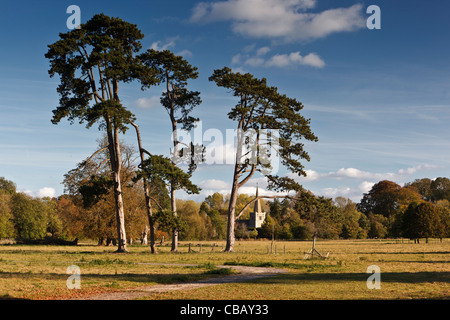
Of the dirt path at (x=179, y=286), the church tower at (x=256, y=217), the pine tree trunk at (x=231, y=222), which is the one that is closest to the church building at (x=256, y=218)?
the church tower at (x=256, y=217)

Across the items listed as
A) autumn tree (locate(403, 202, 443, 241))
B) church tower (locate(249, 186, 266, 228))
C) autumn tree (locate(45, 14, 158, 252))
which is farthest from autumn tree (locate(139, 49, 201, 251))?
church tower (locate(249, 186, 266, 228))

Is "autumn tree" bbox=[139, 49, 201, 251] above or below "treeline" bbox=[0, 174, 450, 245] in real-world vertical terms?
above

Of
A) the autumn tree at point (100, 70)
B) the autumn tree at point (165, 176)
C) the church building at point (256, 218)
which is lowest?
the church building at point (256, 218)

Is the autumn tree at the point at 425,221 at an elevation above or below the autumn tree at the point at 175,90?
below

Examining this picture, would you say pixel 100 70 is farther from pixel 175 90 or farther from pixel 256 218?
pixel 256 218

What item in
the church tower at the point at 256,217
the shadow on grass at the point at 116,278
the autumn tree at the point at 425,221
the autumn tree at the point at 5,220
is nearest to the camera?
the shadow on grass at the point at 116,278

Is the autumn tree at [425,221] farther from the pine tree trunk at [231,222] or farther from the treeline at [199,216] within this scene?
the pine tree trunk at [231,222]

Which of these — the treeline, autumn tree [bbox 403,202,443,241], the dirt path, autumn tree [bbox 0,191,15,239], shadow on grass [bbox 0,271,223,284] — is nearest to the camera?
the dirt path

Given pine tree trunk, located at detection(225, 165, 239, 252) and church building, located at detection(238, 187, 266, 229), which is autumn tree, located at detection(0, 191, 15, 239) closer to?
pine tree trunk, located at detection(225, 165, 239, 252)

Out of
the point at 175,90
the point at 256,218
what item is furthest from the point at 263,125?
the point at 256,218

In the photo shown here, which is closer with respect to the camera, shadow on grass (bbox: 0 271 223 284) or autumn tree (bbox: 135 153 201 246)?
shadow on grass (bbox: 0 271 223 284)

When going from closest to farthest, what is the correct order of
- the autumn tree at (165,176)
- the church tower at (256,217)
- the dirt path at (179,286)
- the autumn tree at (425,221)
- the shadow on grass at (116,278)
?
the dirt path at (179,286)
the shadow on grass at (116,278)
the autumn tree at (165,176)
the autumn tree at (425,221)
the church tower at (256,217)

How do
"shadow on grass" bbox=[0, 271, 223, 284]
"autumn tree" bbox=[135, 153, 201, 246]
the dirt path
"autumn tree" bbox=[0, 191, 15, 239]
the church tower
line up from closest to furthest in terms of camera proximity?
the dirt path < "shadow on grass" bbox=[0, 271, 223, 284] < "autumn tree" bbox=[135, 153, 201, 246] < "autumn tree" bbox=[0, 191, 15, 239] < the church tower
